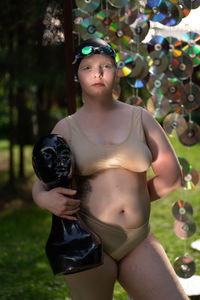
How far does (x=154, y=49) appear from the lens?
279 centimetres

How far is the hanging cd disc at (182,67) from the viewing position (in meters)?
2.81

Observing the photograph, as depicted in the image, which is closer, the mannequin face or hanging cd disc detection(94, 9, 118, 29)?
the mannequin face

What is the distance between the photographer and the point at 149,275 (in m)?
1.92

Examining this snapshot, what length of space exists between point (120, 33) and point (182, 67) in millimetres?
467

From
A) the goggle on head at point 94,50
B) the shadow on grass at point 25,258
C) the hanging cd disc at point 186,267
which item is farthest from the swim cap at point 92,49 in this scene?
the shadow on grass at point 25,258

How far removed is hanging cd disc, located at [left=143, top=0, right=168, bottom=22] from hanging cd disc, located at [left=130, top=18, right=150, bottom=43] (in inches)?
2.3

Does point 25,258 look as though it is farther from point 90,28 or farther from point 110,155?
point 110,155

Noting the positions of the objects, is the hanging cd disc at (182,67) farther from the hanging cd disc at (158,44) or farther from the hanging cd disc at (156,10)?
the hanging cd disc at (156,10)

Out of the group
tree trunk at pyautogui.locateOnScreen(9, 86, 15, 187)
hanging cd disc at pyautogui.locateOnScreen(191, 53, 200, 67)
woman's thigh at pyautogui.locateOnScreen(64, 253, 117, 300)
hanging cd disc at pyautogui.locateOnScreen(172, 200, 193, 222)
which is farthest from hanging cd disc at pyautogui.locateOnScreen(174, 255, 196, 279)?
tree trunk at pyautogui.locateOnScreen(9, 86, 15, 187)

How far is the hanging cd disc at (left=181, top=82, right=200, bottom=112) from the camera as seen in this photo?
9.33ft

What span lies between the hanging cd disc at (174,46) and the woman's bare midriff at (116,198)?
3.77ft

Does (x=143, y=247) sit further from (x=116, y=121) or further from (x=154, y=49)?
(x=154, y=49)

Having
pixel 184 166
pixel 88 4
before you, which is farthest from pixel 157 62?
pixel 184 166

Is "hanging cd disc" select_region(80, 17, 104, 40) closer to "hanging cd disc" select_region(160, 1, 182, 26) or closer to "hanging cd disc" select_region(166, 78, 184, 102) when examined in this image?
"hanging cd disc" select_region(160, 1, 182, 26)
